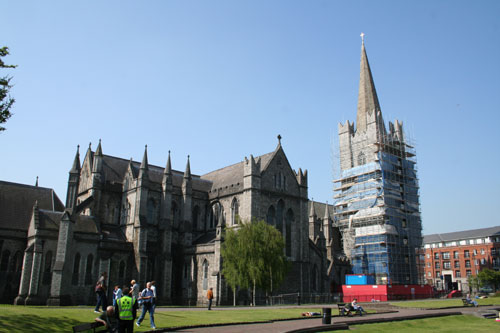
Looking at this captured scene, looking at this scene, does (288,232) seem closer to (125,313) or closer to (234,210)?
(234,210)

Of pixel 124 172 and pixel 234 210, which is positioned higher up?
pixel 124 172

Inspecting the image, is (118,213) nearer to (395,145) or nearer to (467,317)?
(467,317)

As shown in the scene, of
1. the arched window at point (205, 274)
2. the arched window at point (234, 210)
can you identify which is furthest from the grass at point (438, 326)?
the arched window at point (234, 210)

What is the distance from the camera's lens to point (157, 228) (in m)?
47.2

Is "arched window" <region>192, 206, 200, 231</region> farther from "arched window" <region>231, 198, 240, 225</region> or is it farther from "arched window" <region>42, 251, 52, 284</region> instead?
"arched window" <region>42, 251, 52, 284</region>

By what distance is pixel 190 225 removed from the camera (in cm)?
4944

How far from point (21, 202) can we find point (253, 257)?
24.2 meters

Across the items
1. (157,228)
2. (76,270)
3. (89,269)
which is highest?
(157,228)

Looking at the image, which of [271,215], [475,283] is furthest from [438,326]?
[475,283]

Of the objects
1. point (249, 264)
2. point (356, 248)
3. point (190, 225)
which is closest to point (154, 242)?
point (190, 225)

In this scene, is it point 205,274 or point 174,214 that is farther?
point 174,214

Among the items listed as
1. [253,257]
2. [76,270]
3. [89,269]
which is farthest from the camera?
[253,257]

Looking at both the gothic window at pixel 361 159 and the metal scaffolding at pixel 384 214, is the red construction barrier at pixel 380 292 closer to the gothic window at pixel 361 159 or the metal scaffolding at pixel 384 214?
the metal scaffolding at pixel 384 214

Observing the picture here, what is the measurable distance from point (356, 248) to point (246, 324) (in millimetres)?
51890
